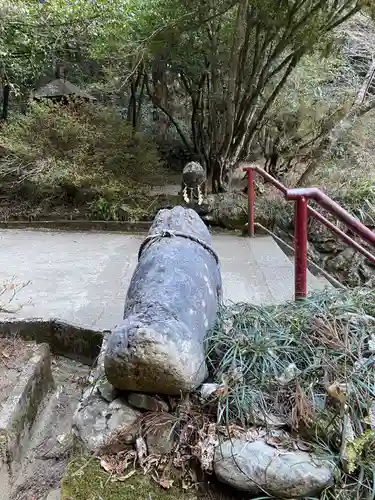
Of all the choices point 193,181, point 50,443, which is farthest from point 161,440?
point 193,181

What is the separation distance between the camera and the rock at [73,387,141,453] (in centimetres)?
146

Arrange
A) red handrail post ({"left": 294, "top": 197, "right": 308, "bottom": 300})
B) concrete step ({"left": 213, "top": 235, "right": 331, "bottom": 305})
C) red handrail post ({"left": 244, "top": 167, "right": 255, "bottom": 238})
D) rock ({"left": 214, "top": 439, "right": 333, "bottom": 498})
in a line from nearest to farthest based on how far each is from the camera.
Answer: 1. rock ({"left": 214, "top": 439, "right": 333, "bottom": 498})
2. red handrail post ({"left": 294, "top": 197, "right": 308, "bottom": 300})
3. concrete step ({"left": 213, "top": 235, "right": 331, "bottom": 305})
4. red handrail post ({"left": 244, "top": 167, "right": 255, "bottom": 238})

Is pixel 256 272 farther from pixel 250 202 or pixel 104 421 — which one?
pixel 104 421

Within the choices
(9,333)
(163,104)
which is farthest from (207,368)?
(163,104)

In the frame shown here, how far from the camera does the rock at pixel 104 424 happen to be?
1.46 m

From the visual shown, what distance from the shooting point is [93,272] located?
398 centimetres

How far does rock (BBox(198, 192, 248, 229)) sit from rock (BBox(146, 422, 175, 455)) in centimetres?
419

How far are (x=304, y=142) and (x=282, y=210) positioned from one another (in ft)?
8.19

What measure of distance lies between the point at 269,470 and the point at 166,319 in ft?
1.84

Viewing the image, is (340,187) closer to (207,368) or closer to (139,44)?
(139,44)

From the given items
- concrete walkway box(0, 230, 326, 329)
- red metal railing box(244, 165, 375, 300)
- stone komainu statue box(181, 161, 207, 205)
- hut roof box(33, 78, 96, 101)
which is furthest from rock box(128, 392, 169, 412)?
hut roof box(33, 78, 96, 101)

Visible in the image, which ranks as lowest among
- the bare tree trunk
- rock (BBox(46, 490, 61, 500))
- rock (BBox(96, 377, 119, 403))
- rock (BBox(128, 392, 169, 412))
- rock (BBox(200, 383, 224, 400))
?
rock (BBox(46, 490, 61, 500))

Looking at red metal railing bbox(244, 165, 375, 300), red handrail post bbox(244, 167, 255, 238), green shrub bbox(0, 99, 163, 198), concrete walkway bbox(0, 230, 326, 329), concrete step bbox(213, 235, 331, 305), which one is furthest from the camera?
green shrub bbox(0, 99, 163, 198)

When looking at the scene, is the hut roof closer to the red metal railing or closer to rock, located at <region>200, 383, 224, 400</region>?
the red metal railing
